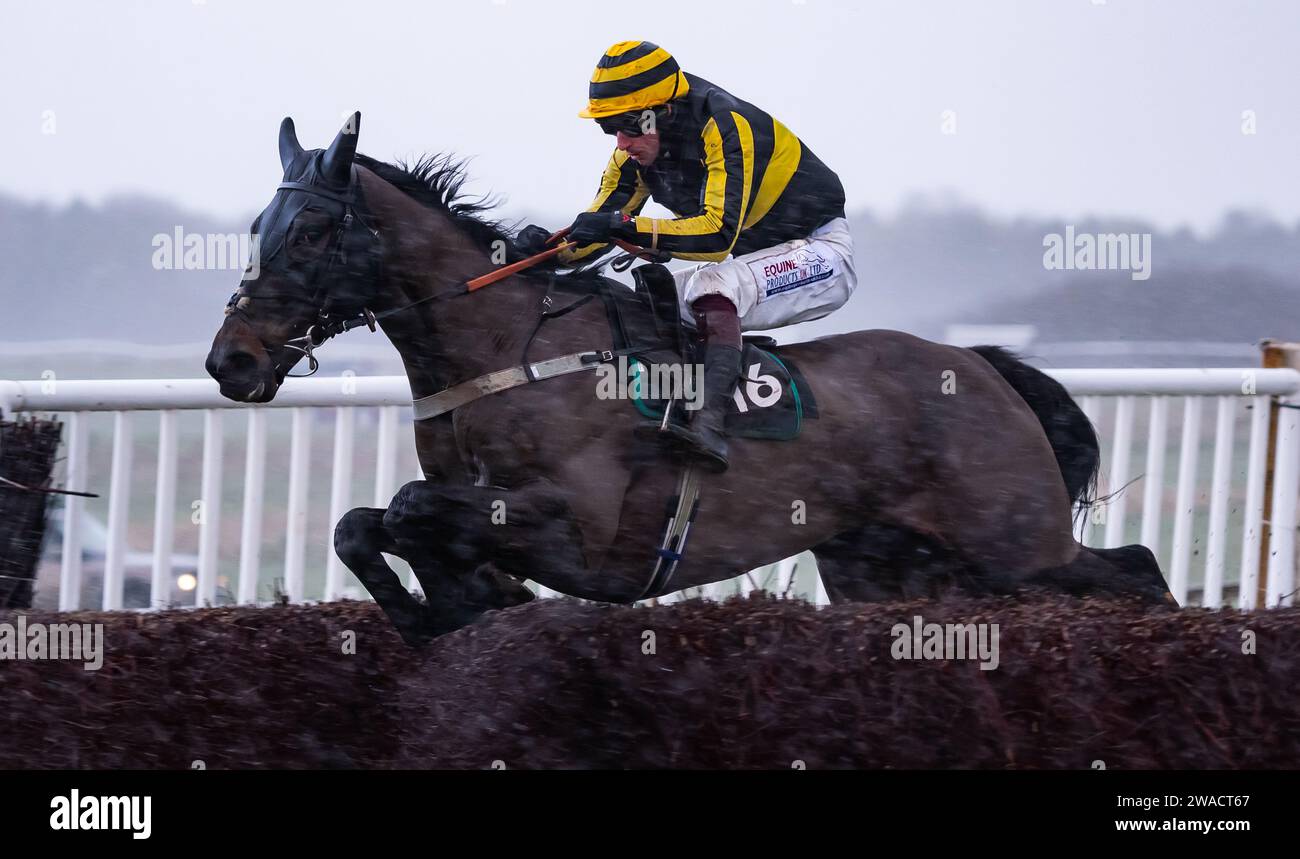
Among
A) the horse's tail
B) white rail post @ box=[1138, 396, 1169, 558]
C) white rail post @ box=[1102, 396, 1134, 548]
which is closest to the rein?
the horse's tail

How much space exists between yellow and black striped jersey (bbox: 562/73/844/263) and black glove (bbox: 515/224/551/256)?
0.28 feet

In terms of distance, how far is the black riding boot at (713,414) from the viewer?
11.7 ft

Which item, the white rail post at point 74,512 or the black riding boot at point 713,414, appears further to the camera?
the white rail post at point 74,512

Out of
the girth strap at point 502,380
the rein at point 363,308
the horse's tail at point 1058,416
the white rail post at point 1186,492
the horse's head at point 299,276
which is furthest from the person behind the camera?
the white rail post at point 1186,492

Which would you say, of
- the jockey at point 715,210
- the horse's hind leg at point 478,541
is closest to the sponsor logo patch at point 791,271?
the jockey at point 715,210

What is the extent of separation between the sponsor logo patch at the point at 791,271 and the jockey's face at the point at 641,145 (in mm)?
436

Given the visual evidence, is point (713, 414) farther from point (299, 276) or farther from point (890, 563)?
point (299, 276)

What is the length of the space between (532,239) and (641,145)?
1.43ft

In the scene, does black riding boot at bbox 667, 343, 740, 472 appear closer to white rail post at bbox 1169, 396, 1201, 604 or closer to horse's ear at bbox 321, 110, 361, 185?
horse's ear at bbox 321, 110, 361, 185

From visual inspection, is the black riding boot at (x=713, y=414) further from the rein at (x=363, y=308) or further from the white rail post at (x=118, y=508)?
the white rail post at (x=118, y=508)
